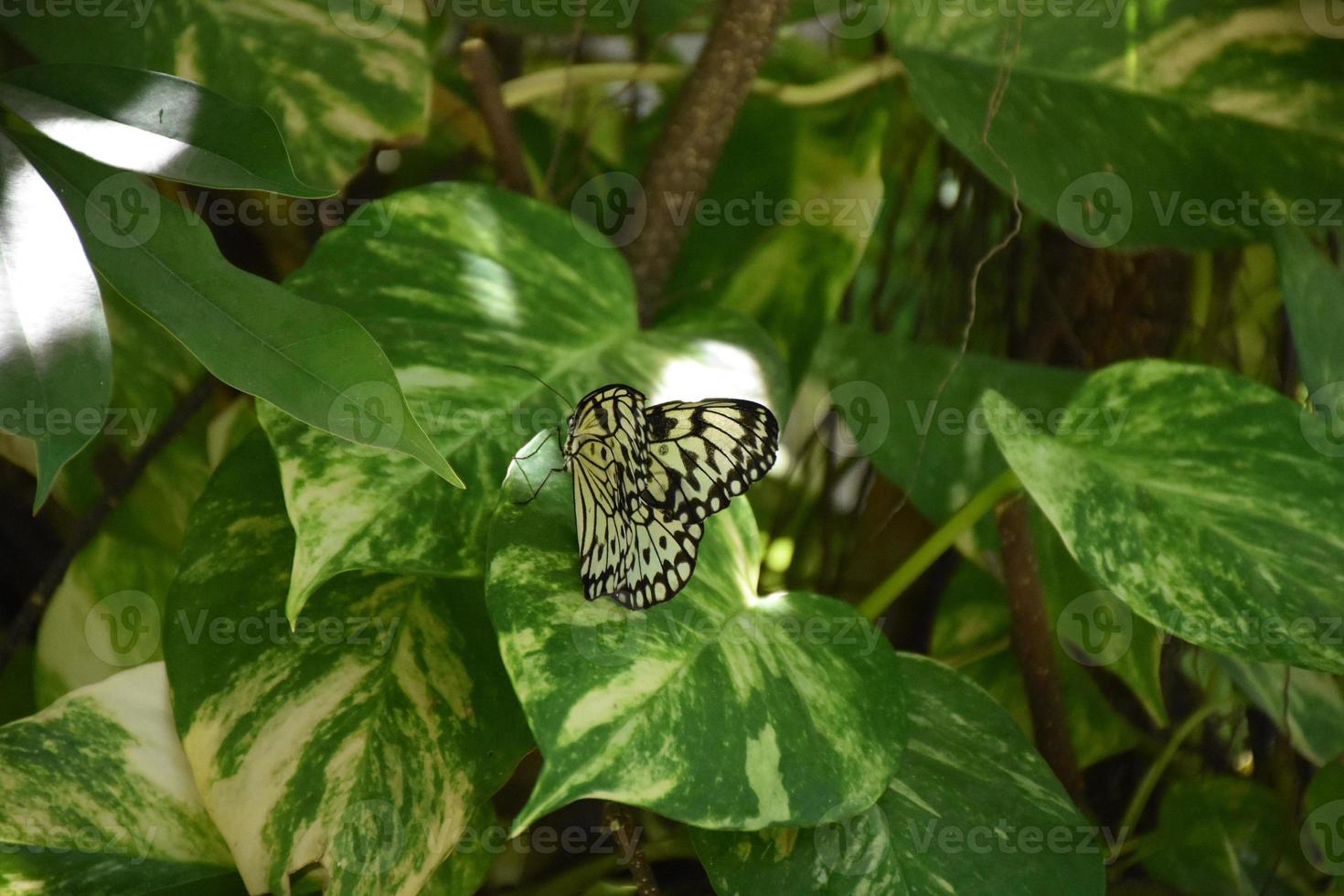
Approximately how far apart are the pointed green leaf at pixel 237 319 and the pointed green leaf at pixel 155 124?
0.08 ft

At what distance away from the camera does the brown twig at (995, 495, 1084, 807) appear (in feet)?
2.51

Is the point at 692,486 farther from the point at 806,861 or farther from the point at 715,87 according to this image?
the point at 715,87

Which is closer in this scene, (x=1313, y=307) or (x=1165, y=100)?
(x=1313, y=307)

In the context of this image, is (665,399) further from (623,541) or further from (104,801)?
(104,801)

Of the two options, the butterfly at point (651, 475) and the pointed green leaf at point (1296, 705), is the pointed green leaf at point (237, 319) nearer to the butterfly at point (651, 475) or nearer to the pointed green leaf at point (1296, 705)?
the butterfly at point (651, 475)

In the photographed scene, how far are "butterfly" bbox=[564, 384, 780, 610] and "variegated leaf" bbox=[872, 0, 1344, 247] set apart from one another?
0.49 m

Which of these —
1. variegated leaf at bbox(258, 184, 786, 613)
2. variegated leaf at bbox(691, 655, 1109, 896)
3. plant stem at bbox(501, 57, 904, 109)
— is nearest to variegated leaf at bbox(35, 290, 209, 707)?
variegated leaf at bbox(258, 184, 786, 613)

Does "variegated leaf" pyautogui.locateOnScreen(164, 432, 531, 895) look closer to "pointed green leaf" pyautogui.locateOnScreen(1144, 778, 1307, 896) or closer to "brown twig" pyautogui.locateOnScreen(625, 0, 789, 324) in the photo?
"brown twig" pyautogui.locateOnScreen(625, 0, 789, 324)

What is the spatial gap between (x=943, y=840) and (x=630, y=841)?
20 centimetres

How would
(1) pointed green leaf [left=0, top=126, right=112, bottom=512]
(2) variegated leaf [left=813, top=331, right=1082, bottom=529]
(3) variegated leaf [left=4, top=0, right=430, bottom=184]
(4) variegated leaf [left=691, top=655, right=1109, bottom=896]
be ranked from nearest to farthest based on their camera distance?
(1) pointed green leaf [left=0, top=126, right=112, bottom=512], (4) variegated leaf [left=691, top=655, right=1109, bottom=896], (3) variegated leaf [left=4, top=0, right=430, bottom=184], (2) variegated leaf [left=813, top=331, right=1082, bottom=529]

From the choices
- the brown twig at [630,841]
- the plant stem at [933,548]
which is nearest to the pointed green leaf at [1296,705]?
the plant stem at [933,548]

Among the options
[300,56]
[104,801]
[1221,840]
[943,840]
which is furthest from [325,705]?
[1221,840]

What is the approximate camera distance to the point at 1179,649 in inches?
40.4

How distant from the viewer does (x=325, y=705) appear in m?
0.61
